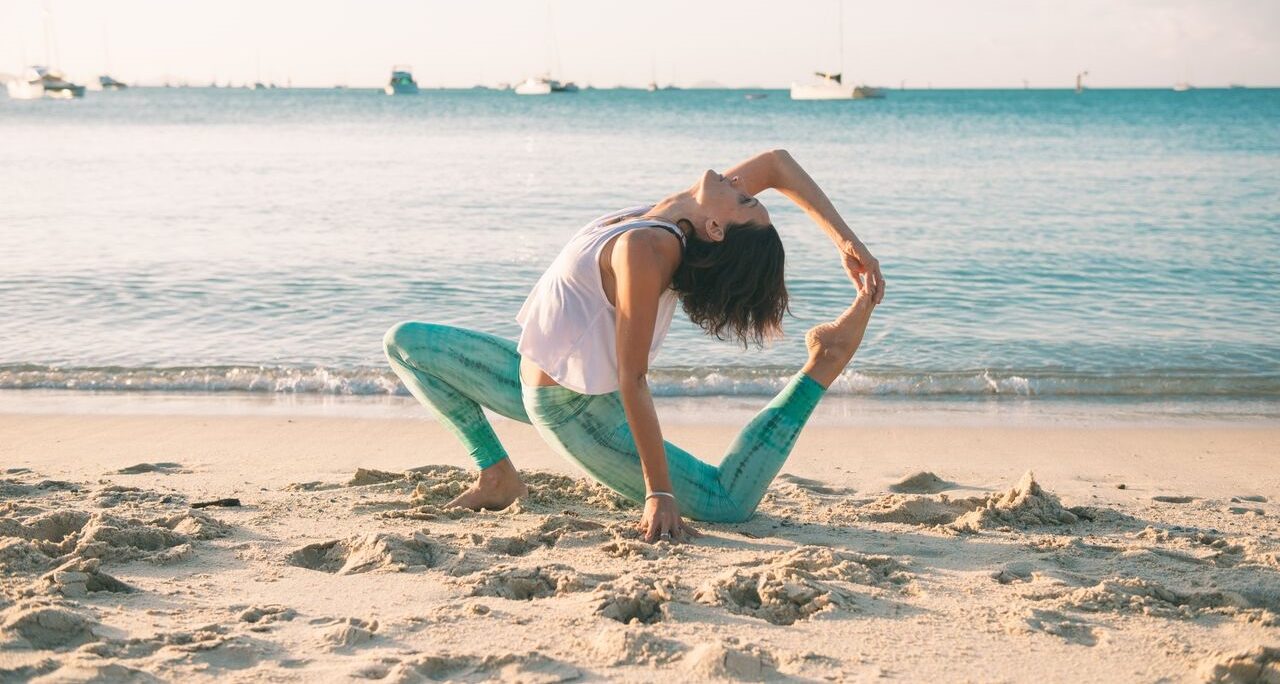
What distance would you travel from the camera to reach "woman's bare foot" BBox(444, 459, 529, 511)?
4094 mm

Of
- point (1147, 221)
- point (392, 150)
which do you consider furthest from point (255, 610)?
point (392, 150)

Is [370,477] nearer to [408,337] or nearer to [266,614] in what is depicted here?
[408,337]

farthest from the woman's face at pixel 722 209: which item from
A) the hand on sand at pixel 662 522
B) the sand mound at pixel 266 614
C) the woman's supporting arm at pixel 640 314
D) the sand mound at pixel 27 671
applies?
the sand mound at pixel 27 671

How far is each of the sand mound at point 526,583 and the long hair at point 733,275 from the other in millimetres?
839

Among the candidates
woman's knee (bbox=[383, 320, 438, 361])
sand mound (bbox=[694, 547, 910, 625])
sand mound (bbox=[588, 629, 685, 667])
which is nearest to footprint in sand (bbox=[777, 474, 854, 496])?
sand mound (bbox=[694, 547, 910, 625])

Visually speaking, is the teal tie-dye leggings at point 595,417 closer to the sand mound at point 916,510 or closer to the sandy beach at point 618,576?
the sandy beach at point 618,576

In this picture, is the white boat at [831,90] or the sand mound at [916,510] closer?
the sand mound at [916,510]

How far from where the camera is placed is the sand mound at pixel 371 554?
11.2 feet

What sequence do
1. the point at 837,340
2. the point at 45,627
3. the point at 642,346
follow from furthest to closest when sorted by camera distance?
the point at 837,340 < the point at 642,346 < the point at 45,627

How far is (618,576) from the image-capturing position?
3.34 meters

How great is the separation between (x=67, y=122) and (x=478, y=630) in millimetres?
51820

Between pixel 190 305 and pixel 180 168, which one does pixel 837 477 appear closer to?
pixel 190 305

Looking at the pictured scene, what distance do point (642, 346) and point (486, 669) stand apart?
3.35ft

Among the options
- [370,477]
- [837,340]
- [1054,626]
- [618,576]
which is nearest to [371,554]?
[618,576]
